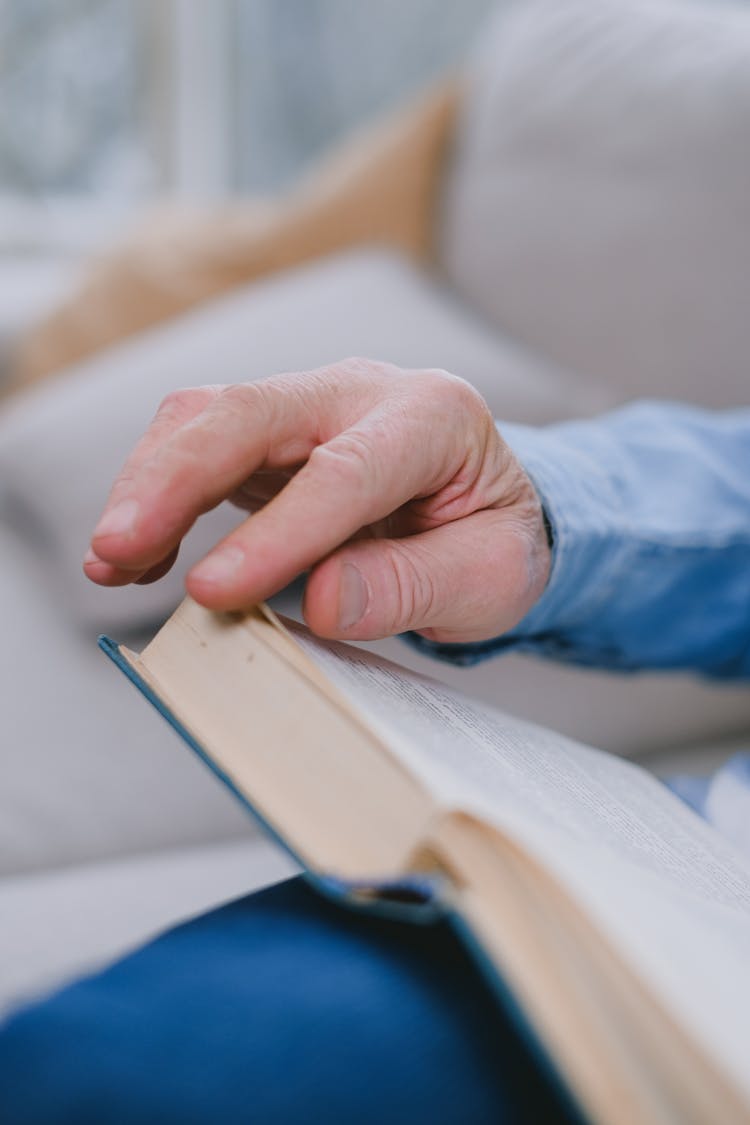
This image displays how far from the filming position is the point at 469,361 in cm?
70

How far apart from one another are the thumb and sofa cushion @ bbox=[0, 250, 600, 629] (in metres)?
0.28

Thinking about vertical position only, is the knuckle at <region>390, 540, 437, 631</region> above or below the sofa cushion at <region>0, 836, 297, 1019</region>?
above

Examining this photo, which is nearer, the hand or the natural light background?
the hand

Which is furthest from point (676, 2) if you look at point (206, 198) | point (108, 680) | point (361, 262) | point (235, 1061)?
point (206, 198)

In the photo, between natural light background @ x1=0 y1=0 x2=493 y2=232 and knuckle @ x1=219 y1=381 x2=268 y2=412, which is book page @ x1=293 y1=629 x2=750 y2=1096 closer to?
knuckle @ x1=219 y1=381 x2=268 y2=412

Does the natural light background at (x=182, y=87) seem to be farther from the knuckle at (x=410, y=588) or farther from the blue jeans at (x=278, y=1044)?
the blue jeans at (x=278, y=1044)

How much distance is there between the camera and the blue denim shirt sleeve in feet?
1.32

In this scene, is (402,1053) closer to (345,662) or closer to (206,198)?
(345,662)

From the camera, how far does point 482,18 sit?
179 centimetres

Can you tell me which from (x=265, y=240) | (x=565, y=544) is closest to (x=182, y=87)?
(x=265, y=240)

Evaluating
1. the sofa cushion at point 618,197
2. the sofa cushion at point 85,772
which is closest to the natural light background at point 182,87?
the sofa cushion at point 618,197

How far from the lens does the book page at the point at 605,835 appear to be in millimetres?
185

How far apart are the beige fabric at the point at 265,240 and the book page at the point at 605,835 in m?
0.72

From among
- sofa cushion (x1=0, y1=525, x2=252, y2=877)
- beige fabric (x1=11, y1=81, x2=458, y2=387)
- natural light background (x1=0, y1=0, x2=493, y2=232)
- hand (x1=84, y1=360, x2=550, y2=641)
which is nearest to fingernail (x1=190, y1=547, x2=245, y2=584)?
hand (x1=84, y1=360, x2=550, y2=641)
